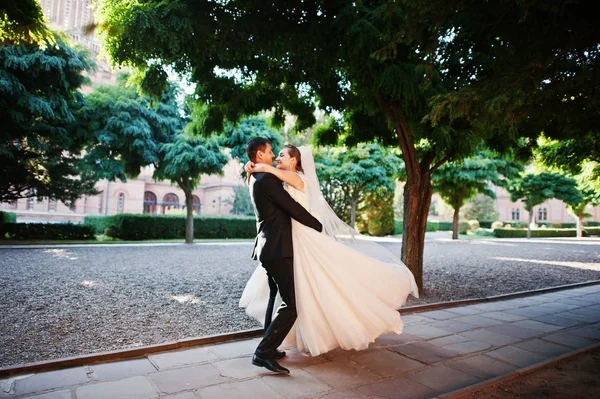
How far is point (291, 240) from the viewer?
3504mm

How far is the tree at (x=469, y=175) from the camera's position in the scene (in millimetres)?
21812

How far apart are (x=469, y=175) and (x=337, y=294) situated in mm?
21096

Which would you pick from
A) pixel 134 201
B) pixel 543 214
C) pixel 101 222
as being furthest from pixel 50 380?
pixel 543 214

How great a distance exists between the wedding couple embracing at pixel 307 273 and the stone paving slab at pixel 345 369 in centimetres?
21

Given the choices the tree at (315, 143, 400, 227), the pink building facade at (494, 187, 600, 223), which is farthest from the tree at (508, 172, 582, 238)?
the pink building facade at (494, 187, 600, 223)

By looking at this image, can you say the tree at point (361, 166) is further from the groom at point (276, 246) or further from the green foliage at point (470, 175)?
the groom at point (276, 246)

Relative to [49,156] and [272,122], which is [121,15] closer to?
[272,122]

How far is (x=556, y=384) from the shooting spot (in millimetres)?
3318

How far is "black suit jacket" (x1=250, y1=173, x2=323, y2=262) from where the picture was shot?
11.1ft

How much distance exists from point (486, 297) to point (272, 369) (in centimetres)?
530

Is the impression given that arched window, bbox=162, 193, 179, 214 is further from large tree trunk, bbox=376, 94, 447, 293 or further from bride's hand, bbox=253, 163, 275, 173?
bride's hand, bbox=253, 163, 275, 173

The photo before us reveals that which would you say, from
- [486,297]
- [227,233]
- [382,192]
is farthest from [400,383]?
[382,192]

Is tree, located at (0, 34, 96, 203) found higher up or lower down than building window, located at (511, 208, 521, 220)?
higher up

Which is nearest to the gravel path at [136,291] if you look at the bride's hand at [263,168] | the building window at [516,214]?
the bride's hand at [263,168]
